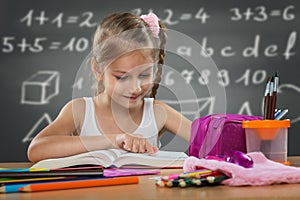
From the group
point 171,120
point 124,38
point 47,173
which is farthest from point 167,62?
point 47,173

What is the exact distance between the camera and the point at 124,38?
1.35m

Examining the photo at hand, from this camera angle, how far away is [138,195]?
64 centimetres

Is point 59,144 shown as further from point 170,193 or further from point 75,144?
point 170,193

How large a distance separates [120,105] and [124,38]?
239mm

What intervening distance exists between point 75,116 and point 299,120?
60.7 inches

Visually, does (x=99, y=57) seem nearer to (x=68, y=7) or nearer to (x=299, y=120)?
Result: (x=68, y=7)

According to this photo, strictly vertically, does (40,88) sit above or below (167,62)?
below

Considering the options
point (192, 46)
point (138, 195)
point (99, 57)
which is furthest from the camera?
point (192, 46)

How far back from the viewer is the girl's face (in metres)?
1.26

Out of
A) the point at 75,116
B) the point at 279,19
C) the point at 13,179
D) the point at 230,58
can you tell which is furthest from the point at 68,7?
the point at 13,179

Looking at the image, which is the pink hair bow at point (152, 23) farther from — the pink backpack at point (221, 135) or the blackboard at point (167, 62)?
the blackboard at point (167, 62)

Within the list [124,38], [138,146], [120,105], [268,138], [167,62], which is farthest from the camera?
[167,62]

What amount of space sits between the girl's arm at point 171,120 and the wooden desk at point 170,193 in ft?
2.53

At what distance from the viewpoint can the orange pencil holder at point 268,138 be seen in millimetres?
953
